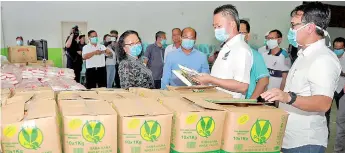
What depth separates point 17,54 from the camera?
4.70 meters

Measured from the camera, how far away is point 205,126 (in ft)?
3.25

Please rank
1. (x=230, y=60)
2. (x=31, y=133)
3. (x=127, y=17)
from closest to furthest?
(x=31, y=133) → (x=230, y=60) → (x=127, y=17)

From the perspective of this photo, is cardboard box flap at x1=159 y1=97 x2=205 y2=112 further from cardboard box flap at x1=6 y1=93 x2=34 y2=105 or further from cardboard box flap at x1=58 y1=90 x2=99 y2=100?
cardboard box flap at x1=6 y1=93 x2=34 y2=105

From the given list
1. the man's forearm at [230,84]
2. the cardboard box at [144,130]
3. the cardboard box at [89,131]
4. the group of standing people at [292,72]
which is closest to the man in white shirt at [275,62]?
the group of standing people at [292,72]

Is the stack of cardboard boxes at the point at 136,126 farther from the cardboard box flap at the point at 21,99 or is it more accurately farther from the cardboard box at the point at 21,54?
the cardboard box at the point at 21,54

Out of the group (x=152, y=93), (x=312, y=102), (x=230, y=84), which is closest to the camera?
(x=312, y=102)

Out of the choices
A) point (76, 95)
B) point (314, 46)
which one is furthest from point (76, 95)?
point (314, 46)

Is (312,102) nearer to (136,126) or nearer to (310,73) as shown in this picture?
(310,73)

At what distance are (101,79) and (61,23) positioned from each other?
222 centimetres

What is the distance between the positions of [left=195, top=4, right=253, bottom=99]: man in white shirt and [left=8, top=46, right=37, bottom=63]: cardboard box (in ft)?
12.4

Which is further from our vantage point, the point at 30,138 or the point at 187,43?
the point at 187,43

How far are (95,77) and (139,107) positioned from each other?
4827 mm

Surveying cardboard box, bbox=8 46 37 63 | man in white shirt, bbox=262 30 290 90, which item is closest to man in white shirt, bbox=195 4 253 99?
man in white shirt, bbox=262 30 290 90

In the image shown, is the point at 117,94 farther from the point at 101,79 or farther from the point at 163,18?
the point at 163,18
